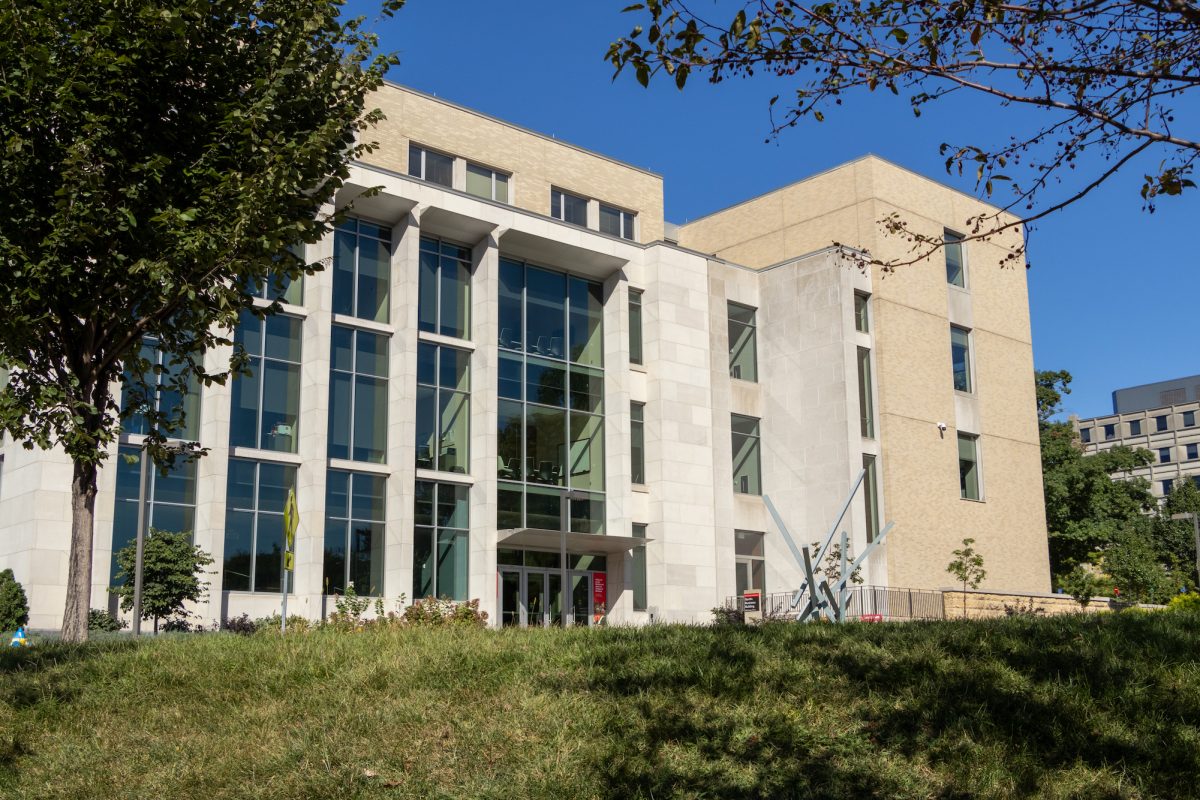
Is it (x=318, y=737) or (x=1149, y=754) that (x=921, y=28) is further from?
(x=318, y=737)

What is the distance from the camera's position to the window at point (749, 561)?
146ft

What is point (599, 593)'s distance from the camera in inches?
1624

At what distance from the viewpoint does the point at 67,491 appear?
101ft

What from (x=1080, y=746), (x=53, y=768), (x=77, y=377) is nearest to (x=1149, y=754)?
(x=1080, y=746)

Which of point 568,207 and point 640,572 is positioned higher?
point 568,207

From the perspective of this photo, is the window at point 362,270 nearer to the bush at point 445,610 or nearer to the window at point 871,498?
the bush at point 445,610

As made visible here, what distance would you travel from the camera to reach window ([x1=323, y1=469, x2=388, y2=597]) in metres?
34.6

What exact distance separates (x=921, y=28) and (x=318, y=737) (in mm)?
6968

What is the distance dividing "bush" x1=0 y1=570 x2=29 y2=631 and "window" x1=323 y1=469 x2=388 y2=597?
25.3ft

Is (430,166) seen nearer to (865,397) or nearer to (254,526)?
(254,526)

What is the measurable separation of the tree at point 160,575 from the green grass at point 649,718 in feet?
59.2

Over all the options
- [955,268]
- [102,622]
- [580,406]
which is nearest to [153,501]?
[102,622]

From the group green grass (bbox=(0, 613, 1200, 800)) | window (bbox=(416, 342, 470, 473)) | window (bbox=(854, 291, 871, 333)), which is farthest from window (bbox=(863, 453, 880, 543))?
green grass (bbox=(0, 613, 1200, 800))

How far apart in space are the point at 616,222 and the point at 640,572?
555 inches
